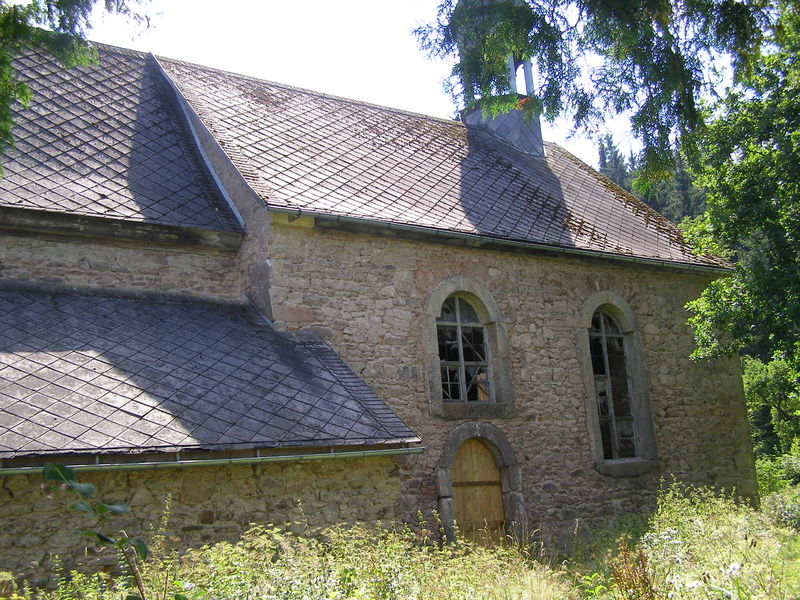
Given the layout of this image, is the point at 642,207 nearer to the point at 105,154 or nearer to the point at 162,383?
the point at 105,154

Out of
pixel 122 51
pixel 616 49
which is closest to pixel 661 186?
pixel 616 49

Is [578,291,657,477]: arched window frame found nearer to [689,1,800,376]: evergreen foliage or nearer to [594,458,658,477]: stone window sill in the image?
[594,458,658,477]: stone window sill

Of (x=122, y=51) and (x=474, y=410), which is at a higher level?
(x=122, y=51)

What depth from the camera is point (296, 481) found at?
7.29m

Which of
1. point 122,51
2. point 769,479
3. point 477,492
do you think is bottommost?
point 769,479

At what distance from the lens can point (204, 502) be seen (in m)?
6.82

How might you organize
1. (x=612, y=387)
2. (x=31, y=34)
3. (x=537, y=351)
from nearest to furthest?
1. (x=31, y=34)
2. (x=537, y=351)
3. (x=612, y=387)

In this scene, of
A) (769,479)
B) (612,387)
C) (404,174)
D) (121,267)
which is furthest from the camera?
(769,479)

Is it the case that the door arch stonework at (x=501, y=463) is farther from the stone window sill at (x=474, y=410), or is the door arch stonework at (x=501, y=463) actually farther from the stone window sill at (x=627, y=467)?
the stone window sill at (x=627, y=467)

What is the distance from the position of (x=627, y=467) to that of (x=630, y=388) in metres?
1.32

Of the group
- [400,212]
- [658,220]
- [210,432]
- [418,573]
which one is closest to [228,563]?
[210,432]

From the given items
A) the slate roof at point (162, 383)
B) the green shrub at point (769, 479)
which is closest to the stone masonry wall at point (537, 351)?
the slate roof at point (162, 383)

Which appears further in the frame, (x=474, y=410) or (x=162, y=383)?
(x=474, y=410)

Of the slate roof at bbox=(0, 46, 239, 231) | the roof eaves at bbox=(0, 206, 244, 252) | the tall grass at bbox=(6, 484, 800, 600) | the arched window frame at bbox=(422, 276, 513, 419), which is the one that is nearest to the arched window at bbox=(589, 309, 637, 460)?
the arched window frame at bbox=(422, 276, 513, 419)
